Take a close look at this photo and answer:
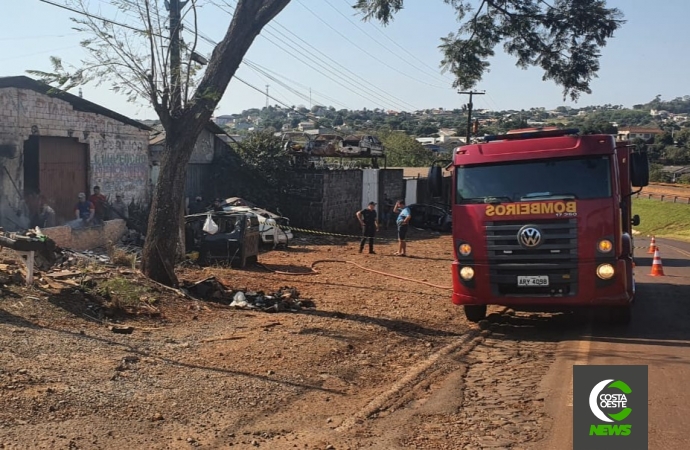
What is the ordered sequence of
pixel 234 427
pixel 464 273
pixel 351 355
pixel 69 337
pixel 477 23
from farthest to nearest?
pixel 477 23
pixel 464 273
pixel 351 355
pixel 69 337
pixel 234 427

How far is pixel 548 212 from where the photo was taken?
9.61m

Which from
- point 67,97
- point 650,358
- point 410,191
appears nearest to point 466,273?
point 650,358

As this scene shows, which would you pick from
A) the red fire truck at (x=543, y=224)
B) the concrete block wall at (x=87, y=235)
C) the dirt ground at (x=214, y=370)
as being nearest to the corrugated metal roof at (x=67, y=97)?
the concrete block wall at (x=87, y=235)

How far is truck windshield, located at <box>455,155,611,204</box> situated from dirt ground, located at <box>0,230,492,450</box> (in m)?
2.11

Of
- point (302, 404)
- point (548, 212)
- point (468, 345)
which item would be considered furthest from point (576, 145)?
point (302, 404)

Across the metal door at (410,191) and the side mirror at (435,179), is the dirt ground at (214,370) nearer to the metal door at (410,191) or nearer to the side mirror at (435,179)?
the side mirror at (435,179)

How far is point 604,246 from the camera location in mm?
9430

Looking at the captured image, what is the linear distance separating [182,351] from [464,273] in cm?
417

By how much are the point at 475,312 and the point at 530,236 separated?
190cm

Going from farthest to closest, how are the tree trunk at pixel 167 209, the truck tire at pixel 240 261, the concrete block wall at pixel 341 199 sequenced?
the concrete block wall at pixel 341 199 → the truck tire at pixel 240 261 → the tree trunk at pixel 167 209

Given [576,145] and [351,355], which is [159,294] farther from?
[576,145]

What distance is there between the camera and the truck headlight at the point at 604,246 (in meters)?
9.42

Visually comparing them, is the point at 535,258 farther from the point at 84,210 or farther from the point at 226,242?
the point at 84,210

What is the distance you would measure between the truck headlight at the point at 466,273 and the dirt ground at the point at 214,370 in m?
0.88
